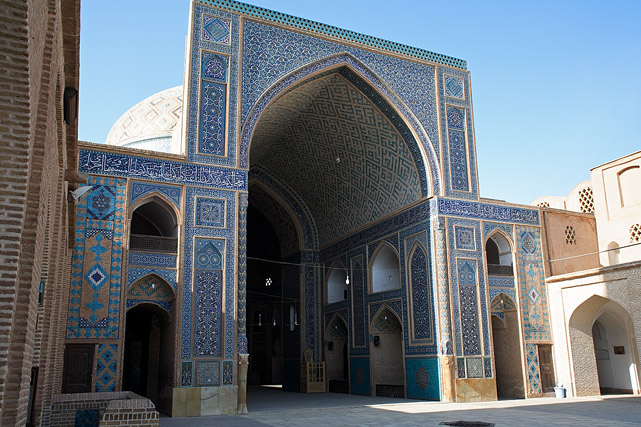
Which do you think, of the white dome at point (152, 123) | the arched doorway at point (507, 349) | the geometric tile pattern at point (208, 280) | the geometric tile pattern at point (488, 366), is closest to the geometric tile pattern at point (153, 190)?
the geometric tile pattern at point (208, 280)

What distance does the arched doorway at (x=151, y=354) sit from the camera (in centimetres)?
1003

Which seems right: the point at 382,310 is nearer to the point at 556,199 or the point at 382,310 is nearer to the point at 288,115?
the point at 288,115

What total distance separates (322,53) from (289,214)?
19.0ft

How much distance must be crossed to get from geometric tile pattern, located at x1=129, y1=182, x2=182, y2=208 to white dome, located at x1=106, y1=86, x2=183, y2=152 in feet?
15.2

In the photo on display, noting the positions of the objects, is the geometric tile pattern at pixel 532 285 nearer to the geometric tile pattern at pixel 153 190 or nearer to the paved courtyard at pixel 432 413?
the paved courtyard at pixel 432 413

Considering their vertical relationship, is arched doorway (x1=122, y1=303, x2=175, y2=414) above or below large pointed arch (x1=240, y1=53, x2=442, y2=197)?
below

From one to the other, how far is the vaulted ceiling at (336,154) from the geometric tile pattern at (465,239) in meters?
1.23

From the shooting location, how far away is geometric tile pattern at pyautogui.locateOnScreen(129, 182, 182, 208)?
9961mm

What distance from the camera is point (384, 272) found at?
47.0 ft

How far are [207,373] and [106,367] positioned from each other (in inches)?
61.9

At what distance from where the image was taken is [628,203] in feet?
45.2

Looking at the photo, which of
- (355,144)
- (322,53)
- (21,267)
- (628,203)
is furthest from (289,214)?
(21,267)

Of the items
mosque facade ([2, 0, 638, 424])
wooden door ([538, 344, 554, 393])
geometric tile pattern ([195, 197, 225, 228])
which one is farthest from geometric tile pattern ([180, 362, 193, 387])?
wooden door ([538, 344, 554, 393])

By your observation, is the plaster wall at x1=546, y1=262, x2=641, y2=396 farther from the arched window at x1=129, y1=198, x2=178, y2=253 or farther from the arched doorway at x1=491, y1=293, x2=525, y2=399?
the arched window at x1=129, y1=198, x2=178, y2=253
